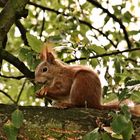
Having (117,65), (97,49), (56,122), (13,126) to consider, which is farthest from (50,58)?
(13,126)

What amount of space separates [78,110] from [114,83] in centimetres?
135

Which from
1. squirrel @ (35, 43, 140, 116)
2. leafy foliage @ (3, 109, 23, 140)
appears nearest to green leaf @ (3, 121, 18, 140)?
leafy foliage @ (3, 109, 23, 140)

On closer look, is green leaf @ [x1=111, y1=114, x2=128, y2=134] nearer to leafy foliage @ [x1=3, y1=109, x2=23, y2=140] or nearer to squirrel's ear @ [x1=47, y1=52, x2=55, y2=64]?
leafy foliage @ [x1=3, y1=109, x2=23, y2=140]

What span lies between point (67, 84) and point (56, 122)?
1.04 meters

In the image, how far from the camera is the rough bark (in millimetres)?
1957

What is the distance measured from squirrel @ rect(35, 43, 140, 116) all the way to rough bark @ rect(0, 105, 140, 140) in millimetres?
363

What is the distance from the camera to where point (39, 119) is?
203 cm

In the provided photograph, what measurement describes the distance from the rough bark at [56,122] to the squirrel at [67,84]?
1.19ft

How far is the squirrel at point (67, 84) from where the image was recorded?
8.87ft

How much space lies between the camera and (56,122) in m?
2.02

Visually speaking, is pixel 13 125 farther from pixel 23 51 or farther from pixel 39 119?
pixel 23 51

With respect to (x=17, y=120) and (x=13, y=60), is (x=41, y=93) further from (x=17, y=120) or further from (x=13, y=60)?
(x=17, y=120)

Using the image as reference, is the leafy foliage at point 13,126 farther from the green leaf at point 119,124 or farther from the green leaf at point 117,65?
the green leaf at point 117,65

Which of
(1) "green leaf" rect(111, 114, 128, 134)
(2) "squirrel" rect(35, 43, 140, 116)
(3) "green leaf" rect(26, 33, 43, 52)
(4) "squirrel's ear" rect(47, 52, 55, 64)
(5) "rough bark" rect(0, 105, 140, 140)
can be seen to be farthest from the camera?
(4) "squirrel's ear" rect(47, 52, 55, 64)
